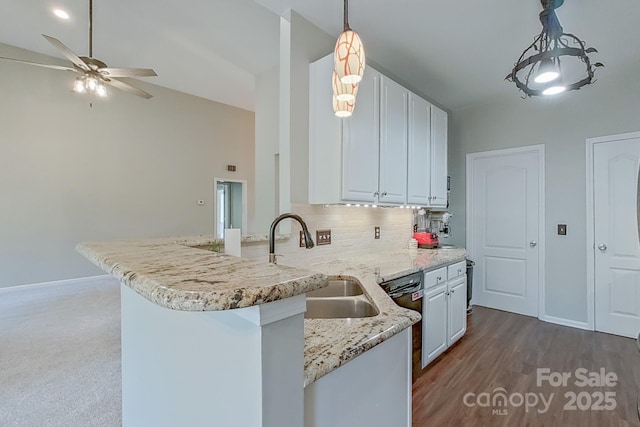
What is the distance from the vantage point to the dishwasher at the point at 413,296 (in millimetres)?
2014

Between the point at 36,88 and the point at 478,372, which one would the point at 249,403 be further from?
the point at 36,88

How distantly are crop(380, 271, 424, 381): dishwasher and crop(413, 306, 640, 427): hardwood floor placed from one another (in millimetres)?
206

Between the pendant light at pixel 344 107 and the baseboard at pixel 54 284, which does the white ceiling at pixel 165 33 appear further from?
the baseboard at pixel 54 284

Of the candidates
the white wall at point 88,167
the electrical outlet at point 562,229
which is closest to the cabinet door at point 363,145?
the electrical outlet at point 562,229

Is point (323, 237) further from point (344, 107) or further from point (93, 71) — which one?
point (93, 71)

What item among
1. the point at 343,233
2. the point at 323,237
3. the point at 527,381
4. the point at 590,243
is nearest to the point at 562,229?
the point at 590,243

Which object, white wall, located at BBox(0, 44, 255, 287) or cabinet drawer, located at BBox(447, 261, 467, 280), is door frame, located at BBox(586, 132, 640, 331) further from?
white wall, located at BBox(0, 44, 255, 287)

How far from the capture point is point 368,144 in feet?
7.93

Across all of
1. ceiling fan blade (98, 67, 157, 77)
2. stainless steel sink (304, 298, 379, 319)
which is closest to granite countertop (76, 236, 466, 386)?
stainless steel sink (304, 298, 379, 319)

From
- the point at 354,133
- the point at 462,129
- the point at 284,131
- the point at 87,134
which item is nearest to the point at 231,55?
the point at 284,131

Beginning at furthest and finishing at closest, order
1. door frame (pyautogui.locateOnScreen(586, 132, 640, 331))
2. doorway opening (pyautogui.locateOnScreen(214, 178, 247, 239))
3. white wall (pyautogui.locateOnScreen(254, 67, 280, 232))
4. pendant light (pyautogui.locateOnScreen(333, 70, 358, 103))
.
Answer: doorway opening (pyautogui.locateOnScreen(214, 178, 247, 239))
white wall (pyautogui.locateOnScreen(254, 67, 280, 232))
door frame (pyautogui.locateOnScreen(586, 132, 640, 331))
pendant light (pyautogui.locateOnScreen(333, 70, 358, 103))

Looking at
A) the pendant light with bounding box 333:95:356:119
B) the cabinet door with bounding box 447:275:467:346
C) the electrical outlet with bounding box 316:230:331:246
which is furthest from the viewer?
the cabinet door with bounding box 447:275:467:346

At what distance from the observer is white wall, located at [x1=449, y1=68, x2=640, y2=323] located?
326cm

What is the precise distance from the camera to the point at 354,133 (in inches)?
90.7
